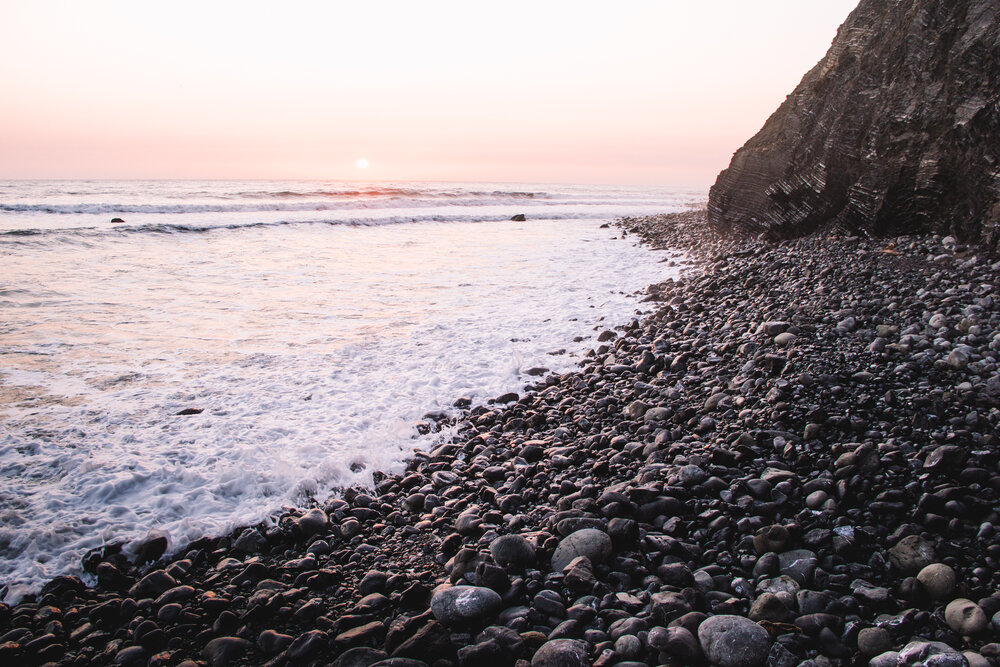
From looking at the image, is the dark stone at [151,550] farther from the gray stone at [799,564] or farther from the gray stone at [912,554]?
the gray stone at [912,554]

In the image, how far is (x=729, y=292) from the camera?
7625 millimetres

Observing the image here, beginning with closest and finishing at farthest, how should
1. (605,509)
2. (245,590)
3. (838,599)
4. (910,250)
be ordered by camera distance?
(838,599), (245,590), (605,509), (910,250)

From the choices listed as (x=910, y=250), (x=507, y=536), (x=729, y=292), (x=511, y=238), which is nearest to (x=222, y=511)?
(x=507, y=536)

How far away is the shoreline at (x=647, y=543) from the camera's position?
232 cm

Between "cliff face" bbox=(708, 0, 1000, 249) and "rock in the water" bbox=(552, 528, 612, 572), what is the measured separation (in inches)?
267

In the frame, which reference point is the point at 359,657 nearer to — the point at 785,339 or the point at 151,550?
the point at 151,550

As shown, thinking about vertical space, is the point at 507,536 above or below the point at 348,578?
above

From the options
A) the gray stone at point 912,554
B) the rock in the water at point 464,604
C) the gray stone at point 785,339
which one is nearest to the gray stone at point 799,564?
the gray stone at point 912,554

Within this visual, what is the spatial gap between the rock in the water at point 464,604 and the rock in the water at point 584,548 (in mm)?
428

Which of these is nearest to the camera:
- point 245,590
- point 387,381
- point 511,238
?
point 245,590

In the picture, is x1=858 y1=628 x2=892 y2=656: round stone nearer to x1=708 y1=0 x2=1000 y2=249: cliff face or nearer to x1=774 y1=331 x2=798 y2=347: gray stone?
x1=774 y1=331 x2=798 y2=347: gray stone

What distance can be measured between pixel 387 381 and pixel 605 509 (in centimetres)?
339

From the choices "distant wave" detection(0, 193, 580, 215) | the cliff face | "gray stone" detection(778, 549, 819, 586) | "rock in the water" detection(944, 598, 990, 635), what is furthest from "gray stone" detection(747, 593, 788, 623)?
"distant wave" detection(0, 193, 580, 215)

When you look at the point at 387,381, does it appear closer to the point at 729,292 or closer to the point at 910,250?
the point at 729,292
